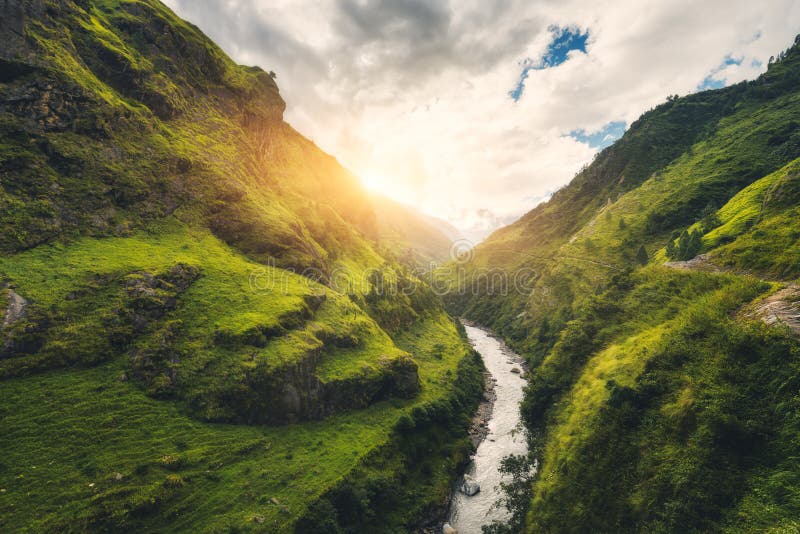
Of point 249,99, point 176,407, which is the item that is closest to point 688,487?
point 176,407

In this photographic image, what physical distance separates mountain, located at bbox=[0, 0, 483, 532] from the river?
13.5 ft

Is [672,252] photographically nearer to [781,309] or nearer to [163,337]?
[781,309]

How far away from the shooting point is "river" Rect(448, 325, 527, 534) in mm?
54406

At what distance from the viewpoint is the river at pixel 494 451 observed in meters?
54.4

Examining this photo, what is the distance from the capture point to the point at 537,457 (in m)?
62.5

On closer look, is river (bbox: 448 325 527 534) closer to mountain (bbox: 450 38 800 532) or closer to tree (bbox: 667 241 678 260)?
mountain (bbox: 450 38 800 532)

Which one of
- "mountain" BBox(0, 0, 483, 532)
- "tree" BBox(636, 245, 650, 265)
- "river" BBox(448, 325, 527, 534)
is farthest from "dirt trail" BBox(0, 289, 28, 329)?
"tree" BBox(636, 245, 650, 265)

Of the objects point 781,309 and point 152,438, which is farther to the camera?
point 152,438

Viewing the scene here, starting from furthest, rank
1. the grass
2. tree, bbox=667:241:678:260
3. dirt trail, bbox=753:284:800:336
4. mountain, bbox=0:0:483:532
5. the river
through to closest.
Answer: tree, bbox=667:241:678:260
the river
dirt trail, bbox=753:284:800:336
mountain, bbox=0:0:483:532
the grass

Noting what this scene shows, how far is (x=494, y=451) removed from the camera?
230 ft

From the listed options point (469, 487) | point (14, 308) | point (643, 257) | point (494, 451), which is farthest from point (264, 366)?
point (643, 257)

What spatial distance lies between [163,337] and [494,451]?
67.6 meters

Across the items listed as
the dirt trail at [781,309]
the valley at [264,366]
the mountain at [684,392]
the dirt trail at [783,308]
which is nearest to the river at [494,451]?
the valley at [264,366]

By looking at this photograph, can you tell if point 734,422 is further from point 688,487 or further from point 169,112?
point 169,112
